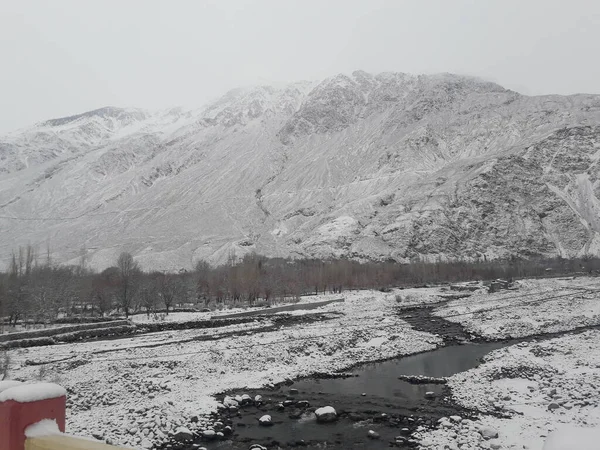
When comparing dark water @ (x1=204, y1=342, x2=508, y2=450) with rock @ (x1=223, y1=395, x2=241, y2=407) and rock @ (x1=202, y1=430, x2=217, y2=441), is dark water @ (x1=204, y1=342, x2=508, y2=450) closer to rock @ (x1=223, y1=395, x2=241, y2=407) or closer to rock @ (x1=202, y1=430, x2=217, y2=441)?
rock @ (x1=202, y1=430, x2=217, y2=441)

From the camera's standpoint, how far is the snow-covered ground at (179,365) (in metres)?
19.0

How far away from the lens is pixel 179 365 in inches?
1142

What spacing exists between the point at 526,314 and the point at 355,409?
115ft

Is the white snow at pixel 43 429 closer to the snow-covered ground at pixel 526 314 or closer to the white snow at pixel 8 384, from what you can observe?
the white snow at pixel 8 384

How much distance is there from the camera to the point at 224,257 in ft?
461

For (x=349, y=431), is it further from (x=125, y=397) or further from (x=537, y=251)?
(x=537, y=251)

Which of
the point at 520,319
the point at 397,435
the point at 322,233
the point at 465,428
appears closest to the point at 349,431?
the point at 397,435

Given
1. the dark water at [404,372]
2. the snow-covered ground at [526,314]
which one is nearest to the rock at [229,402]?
the dark water at [404,372]

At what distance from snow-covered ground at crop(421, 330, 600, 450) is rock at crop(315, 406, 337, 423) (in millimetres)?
4012

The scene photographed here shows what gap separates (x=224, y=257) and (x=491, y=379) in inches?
4784

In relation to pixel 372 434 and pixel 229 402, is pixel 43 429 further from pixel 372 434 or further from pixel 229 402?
pixel 229 402

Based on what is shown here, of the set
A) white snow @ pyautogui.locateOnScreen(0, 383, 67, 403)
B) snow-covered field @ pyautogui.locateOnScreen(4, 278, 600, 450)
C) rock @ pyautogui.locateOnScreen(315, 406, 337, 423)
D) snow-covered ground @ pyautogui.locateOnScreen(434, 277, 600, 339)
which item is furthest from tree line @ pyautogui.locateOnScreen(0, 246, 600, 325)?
white snow @ pyautogui.locateOnScreen(0, 383, 67, 403)

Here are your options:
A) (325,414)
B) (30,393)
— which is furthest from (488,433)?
(30,393)

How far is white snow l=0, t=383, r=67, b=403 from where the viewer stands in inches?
113
